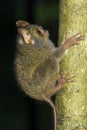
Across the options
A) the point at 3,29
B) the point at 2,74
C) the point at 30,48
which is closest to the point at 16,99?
the point at 2,74

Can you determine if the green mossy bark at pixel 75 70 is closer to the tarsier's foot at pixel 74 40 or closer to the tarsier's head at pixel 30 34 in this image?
the tarsier's foot at pixel 74 40

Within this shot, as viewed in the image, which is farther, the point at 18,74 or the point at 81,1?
the point at 18,74

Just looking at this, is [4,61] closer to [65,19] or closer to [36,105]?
[36,105]

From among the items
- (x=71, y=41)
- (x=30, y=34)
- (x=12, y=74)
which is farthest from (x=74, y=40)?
(x=12, y=74)

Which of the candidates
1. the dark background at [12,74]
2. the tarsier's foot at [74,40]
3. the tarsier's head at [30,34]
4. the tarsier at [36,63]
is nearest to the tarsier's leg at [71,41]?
the tarsier's foot at [74,40]

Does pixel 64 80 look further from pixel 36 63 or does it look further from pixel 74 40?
pixel 36 63

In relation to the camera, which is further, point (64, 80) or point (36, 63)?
point (36, 63)

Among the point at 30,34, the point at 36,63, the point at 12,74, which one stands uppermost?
the point at 30,34
